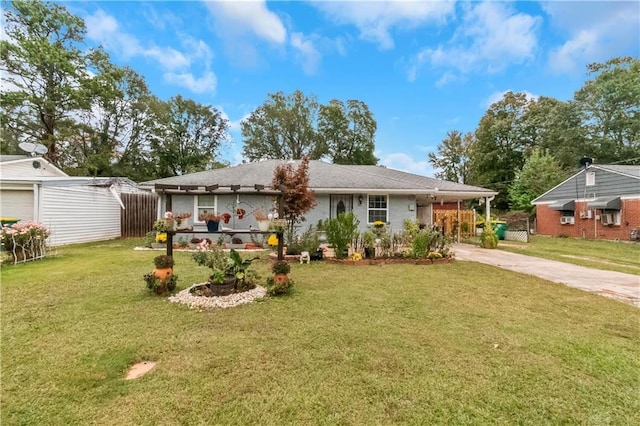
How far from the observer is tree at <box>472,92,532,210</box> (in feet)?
101

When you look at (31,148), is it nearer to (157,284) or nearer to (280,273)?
(157,284)

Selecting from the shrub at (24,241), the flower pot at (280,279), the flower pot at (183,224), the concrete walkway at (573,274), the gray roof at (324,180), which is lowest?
the concrete walkway at (573,274)

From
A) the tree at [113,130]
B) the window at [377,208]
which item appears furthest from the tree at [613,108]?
the tree at [113,130]

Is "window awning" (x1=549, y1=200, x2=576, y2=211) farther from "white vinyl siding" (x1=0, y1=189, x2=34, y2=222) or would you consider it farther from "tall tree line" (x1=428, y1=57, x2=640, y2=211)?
"white vinyl siding" (x1=0, y1=189, x2=34, y2=222)

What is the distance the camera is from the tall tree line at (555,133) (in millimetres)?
23797

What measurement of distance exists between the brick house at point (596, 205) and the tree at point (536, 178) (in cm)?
242

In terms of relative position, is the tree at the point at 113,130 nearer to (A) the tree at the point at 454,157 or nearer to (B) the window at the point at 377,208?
(B) the window at the point at 377,208

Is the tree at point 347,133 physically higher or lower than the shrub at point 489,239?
higher

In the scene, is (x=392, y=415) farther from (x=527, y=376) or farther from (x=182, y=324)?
(x=182, y=324)

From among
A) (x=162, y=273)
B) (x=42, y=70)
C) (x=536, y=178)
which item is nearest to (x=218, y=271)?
(x=162, y=273)

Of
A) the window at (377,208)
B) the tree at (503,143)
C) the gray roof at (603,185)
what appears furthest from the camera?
the tree at (503,143)

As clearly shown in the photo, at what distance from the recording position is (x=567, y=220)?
1911cm

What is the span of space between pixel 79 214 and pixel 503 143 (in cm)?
3604

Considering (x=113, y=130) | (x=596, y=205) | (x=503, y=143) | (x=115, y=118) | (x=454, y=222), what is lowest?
(x=454, y=222)
